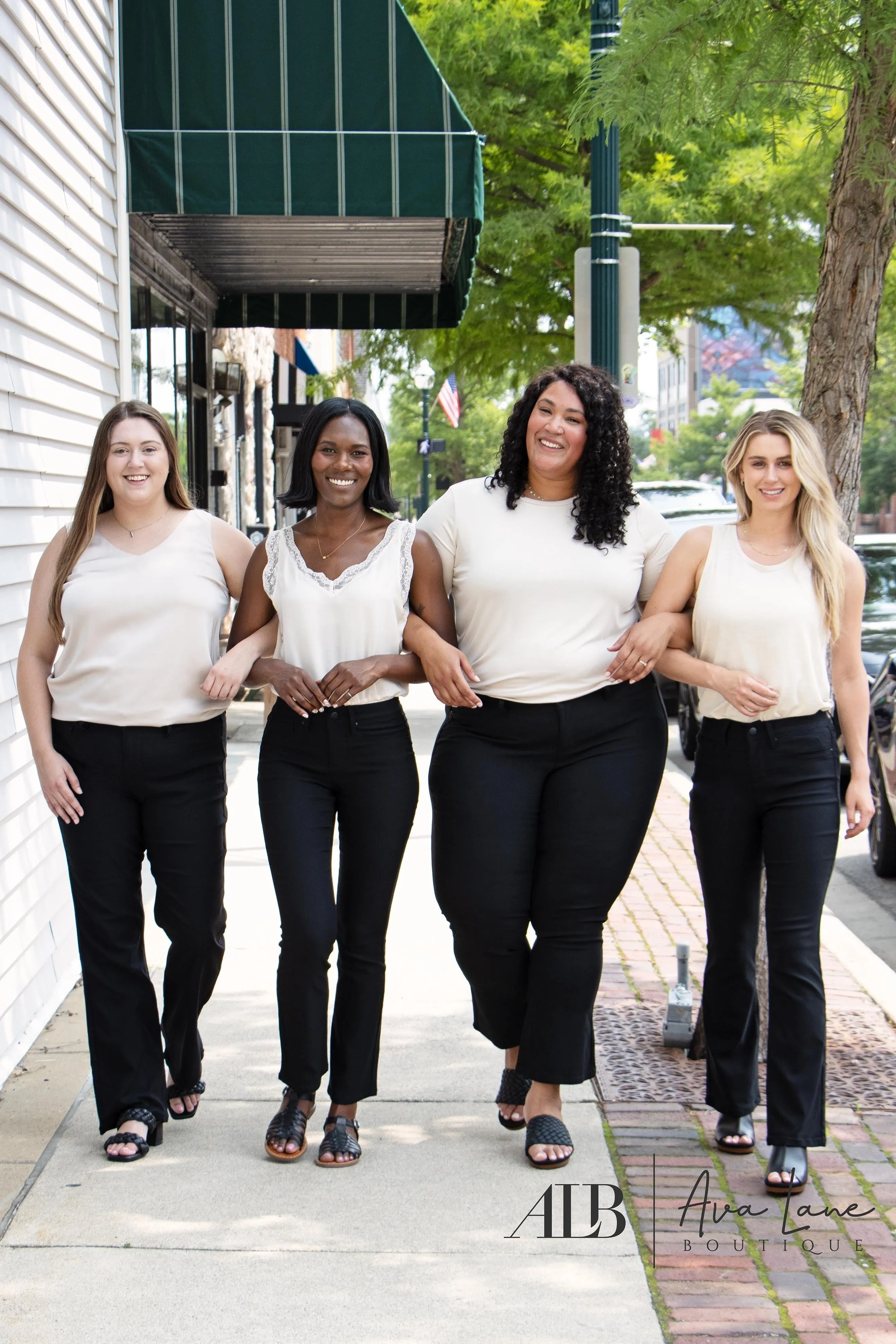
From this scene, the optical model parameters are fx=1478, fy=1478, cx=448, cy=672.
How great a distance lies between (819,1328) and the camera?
3125 mm

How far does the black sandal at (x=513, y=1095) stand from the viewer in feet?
13.8

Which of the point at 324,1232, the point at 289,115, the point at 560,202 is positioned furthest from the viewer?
the point at 560,202

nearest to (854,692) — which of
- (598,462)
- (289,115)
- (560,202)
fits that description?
(598,462)

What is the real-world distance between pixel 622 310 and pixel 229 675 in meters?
4.01

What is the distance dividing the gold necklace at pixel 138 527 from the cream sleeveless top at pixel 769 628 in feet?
4.76

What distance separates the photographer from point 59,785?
3.83m

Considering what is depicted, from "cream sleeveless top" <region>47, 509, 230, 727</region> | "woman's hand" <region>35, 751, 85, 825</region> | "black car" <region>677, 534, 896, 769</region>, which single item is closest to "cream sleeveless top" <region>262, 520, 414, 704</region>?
"cream sleeveless top" <region>47, 509, 230, 727</region>

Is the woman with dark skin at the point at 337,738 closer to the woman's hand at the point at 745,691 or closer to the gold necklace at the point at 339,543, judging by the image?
the gold necklace at the point at 339,543

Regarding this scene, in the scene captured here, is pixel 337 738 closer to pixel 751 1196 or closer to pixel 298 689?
pixel 298 689

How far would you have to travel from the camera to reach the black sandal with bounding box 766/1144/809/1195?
3.73 m

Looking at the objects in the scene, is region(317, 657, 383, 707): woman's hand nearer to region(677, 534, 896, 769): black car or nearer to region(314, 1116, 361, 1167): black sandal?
region(314, 1116, 361, 1167): black sandal

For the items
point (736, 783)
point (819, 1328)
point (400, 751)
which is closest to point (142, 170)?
point (400, 751)

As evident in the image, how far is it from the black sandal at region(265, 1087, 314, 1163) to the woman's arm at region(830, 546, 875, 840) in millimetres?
1647

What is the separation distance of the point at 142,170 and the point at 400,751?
3925 mm
